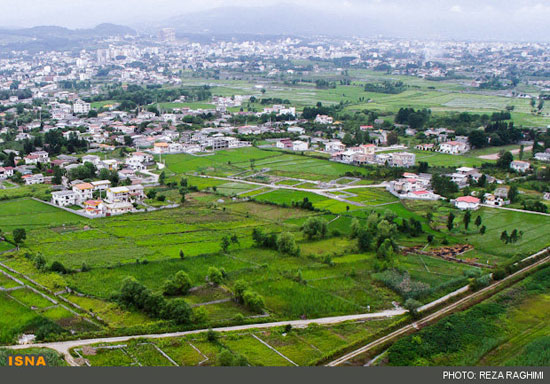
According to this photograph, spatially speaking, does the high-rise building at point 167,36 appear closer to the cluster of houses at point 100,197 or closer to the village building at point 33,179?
the village building at point 33,179

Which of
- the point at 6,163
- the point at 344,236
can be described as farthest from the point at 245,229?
the point at 6,163

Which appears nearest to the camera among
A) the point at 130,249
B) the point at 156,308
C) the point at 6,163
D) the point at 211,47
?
the point at 156,308

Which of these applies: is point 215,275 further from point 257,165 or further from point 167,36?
point 167,36

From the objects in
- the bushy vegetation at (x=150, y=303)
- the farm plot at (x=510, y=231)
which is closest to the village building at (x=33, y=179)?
the bushy vegetation at (x=150, y=303)

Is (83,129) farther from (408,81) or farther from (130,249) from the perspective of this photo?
(408,81)

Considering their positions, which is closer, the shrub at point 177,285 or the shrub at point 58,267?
the shrub at point 177,285

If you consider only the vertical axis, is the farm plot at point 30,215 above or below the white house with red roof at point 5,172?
below
